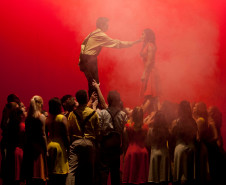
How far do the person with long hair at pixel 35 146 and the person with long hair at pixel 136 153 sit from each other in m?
1.19

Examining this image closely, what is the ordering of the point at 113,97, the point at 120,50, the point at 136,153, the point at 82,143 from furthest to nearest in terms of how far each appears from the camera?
the point at 120,50 → the point at 136,153 → the point at 113,97 → the point at 82,143

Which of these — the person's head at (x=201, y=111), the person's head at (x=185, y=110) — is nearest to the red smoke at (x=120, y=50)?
the person's head at (x=201, y=111)

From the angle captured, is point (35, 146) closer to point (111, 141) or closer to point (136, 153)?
point (111, 141)

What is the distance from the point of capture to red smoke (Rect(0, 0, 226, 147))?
310 inches

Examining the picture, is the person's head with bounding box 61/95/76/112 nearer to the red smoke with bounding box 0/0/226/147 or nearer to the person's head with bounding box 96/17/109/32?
the person's head with bounding box 96/17/109/32

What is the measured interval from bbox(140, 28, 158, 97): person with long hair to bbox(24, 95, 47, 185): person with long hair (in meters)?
3.07

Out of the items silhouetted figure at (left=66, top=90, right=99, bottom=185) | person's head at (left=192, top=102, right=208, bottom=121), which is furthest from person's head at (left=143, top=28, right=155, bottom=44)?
silhouetted figure at (left=66, top=90, right=99, bottom=185)

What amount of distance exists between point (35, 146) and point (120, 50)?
356cm

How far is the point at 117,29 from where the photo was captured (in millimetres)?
8102

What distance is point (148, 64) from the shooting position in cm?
786

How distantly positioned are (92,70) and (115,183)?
2.55 meters

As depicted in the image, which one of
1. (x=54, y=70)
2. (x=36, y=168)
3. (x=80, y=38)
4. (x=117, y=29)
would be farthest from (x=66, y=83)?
(x=36, y=168)

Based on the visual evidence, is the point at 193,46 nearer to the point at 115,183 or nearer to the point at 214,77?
the point at 214,77

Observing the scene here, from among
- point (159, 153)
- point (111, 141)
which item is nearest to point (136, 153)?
point (159, 153)
